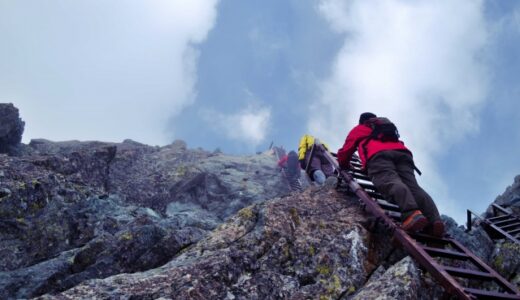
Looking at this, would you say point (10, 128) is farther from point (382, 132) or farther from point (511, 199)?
point (511, 199)

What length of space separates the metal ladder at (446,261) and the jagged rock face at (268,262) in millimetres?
554

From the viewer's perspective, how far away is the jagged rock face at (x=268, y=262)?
20.5 ft

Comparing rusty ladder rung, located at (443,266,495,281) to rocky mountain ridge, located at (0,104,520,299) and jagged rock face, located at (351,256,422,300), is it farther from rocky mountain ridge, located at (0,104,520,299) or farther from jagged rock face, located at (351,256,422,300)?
jagged rock face, located at (351,256,422,300)

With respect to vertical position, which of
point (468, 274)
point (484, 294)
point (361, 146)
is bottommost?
point (484, 294)

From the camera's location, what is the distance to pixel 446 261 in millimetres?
7996

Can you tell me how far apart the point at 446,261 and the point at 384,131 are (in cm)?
321

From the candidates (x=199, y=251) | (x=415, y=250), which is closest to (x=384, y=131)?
(x=415, y=250)

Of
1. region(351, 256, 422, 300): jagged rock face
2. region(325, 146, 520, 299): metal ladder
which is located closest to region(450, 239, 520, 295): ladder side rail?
region(325, 146, 520, 299): metal ladder

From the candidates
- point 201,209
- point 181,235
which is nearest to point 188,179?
point 201,209

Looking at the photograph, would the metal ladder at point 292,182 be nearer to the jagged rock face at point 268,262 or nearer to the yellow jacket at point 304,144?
the yellow jacket at point 304,144

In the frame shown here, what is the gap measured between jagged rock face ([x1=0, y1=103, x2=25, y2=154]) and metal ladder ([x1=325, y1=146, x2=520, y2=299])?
23587 mm

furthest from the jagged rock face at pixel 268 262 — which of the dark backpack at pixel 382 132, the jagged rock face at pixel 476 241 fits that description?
the jagged rock face at pixel 476 241

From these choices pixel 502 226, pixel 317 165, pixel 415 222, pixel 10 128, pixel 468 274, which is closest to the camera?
pixel 468 274

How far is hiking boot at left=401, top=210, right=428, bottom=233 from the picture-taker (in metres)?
7.69
